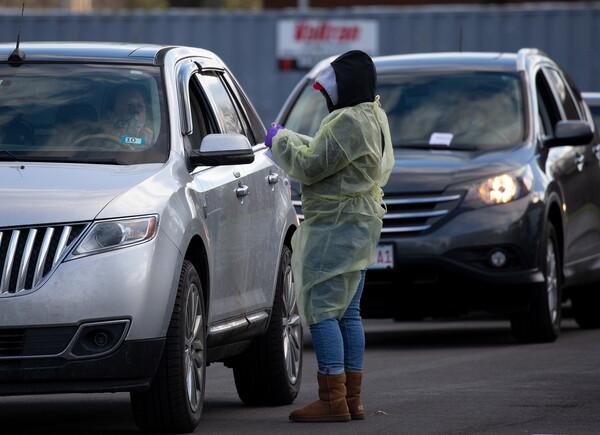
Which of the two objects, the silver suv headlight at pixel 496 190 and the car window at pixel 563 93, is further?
the car window at pixel 563 93

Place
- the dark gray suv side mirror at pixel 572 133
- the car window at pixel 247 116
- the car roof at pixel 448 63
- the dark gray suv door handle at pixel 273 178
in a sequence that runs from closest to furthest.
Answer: the dark gray suv door handle at pixel 273 178, the car window at pixel 247 116, the dark gray suv side mirror at pixel 572 133, the car roof at pixel 448 63

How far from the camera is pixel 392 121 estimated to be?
12.1 m

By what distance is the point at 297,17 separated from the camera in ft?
97.5

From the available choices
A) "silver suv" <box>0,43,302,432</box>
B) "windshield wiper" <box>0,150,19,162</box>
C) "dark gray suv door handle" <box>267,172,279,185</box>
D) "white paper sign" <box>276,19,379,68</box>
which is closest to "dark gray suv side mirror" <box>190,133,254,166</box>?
"silver suv" <box>0,43,302,432</box>

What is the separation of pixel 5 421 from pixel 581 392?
3.01 metres

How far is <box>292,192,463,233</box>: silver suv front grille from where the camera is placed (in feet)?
36.6

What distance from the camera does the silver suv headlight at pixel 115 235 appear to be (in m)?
6.22

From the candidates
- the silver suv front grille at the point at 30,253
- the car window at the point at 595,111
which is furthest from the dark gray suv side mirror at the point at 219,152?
the car window at the point at 595,111

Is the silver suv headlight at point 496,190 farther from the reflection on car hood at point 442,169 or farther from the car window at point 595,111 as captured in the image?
the car window at point 595,111

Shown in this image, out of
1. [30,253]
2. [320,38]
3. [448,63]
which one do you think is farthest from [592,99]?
[320,38]

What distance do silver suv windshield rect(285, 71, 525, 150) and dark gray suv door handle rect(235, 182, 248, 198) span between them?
4.17 m

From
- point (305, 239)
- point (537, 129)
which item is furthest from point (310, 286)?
point (537, 129)

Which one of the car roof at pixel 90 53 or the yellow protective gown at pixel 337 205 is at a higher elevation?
the car roof at pixel 90 53

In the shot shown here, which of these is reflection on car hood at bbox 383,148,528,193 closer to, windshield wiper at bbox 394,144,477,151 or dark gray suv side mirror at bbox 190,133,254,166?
windshield wiper at bbox 394,144,477,151
